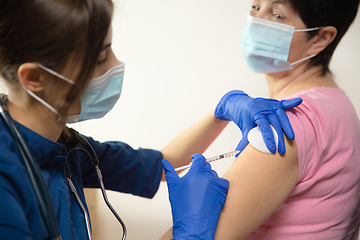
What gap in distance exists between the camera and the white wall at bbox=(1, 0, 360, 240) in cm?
171

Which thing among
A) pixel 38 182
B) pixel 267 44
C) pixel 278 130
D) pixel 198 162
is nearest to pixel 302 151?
pixel 278 130

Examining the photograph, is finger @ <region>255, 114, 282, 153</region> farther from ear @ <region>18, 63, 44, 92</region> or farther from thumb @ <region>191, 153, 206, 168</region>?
ear @ <region>18, 63, 44, 92</region>

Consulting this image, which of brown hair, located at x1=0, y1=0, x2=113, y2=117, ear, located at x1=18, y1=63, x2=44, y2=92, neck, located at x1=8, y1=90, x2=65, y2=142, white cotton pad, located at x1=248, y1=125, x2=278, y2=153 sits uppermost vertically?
brown hair, located at x1=0, y1=0, x2=113, y2=117

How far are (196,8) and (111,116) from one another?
33.9 inches

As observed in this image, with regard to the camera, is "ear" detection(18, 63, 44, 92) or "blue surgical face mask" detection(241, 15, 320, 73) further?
"blue surgical face mask" detection(241, 15, 320, 73)

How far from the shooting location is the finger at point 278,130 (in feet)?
2.82

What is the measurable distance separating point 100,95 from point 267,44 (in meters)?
0.65

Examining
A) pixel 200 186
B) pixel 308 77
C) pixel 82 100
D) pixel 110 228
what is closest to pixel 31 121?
pixel 82 100

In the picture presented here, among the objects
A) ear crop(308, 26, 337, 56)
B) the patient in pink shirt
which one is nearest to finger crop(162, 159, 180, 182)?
the patient in pink shirt

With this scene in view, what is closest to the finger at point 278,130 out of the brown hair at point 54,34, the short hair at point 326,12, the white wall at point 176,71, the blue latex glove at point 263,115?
the blue latex glove at point 263,115

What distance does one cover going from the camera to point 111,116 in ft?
6.51

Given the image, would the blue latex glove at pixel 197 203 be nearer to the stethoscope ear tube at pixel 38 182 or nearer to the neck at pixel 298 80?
the stethoscope ear tube at pixel 38 182

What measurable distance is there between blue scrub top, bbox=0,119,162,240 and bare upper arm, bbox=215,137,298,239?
452 millimetres

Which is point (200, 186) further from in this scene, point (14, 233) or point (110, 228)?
point (110, 228)
